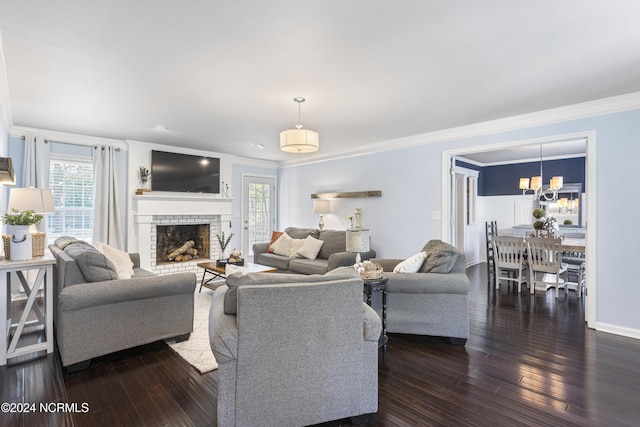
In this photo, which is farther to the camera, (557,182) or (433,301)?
(557,182)

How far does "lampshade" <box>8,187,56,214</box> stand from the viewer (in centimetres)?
314

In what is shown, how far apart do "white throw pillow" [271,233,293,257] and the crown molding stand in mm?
2110

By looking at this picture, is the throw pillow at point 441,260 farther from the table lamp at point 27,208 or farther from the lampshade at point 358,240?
the table lamp at point 27,208

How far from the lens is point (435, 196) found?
4.89m

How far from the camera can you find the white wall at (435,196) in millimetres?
3355

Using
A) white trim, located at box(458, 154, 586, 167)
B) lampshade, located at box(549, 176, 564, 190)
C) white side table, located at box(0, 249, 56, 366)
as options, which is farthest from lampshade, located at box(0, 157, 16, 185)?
lampshade, located at box(549, 176, 564, 190)


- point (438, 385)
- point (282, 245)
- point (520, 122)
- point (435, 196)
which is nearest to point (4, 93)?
point (282, 245)

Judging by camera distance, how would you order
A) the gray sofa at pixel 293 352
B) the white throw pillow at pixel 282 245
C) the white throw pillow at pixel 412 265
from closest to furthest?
the gray sofa at pixel 293 352, the white throw pillow at pixel 412 265, the white throw pillow at pixel 282 245

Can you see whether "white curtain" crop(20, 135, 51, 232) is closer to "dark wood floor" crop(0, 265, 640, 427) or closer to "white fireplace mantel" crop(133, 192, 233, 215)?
"white fireplace mantel" crop(133, 192, 233, 215)

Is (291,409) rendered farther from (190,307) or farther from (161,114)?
(161,114)

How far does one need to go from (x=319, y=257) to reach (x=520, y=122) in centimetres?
352

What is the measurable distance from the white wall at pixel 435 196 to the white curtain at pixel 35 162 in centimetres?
437

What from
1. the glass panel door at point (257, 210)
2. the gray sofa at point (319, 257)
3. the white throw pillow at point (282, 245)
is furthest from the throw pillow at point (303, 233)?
the glass panel door at point (257, 210)

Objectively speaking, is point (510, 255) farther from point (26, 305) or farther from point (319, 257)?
point (26, 305)
